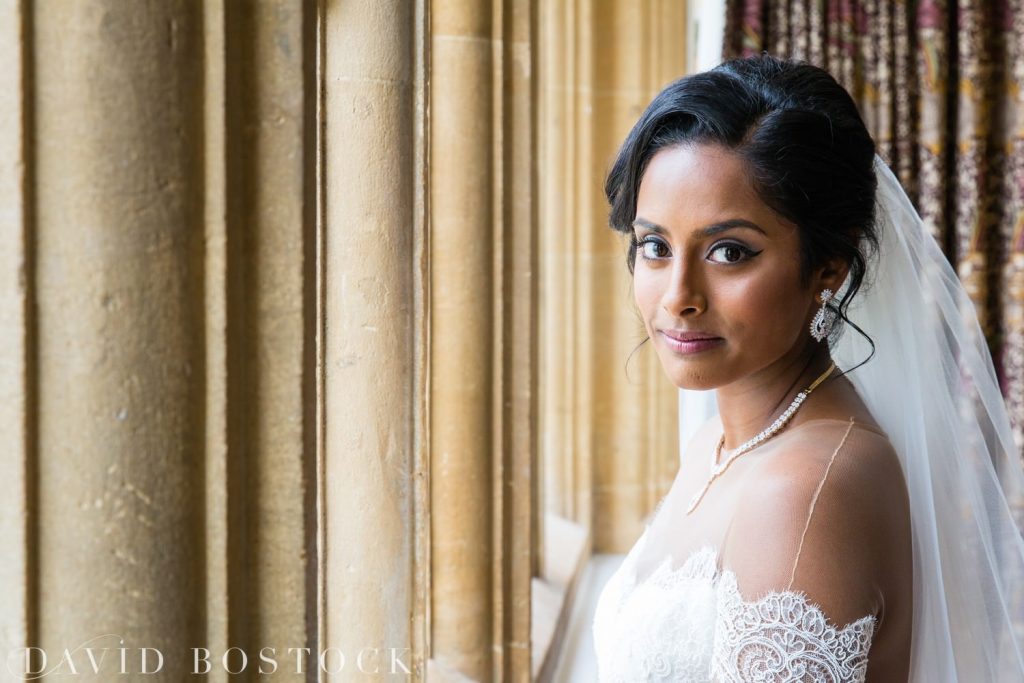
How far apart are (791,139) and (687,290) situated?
0.78ft

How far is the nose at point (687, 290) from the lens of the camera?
4.31 feet

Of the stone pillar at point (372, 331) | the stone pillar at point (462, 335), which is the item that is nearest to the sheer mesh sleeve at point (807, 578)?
the stone pillar at point (372, 331)

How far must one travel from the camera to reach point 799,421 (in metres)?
Result: 1.34

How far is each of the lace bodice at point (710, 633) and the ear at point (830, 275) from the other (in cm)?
39

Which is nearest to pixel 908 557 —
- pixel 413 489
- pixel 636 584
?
pixel 636 584

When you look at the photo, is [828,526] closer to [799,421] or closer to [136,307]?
[799,421]

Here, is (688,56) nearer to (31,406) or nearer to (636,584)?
(636,584)

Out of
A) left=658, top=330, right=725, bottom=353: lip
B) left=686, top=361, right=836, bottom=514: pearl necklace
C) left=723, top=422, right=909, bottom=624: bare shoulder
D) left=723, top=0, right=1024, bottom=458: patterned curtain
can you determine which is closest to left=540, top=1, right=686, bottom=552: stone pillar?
left=723, top=0, right=1024, bottom=458: patterned curtain

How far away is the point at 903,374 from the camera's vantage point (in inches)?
63.9

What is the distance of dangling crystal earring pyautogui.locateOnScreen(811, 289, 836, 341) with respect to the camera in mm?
1369

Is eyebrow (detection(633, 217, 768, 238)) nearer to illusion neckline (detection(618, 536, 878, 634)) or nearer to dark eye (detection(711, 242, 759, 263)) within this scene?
dark eye (detection(711, 242, 759, 263))

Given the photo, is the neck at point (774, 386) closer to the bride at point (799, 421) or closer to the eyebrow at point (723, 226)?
the bride at point (799, 421)

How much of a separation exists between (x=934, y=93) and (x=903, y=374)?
263 cm

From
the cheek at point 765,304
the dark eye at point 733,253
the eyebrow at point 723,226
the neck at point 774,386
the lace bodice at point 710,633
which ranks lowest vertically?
the lace bodice at point 710,633
